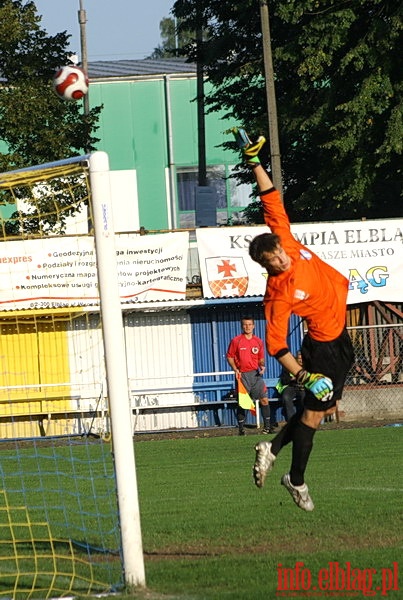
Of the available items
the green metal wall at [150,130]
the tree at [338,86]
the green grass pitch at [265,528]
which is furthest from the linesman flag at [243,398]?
the green metal wall at [150,130]

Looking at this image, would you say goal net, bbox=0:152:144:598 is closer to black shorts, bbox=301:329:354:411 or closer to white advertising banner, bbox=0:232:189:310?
white advertising banner, bbox=0:232:189:310

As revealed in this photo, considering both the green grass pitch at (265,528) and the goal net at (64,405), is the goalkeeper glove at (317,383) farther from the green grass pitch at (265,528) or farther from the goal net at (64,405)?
the goal net at (64,405)

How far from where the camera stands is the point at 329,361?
8.54 m

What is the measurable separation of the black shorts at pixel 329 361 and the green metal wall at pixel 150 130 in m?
Result: 42.3

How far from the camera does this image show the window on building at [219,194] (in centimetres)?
5259

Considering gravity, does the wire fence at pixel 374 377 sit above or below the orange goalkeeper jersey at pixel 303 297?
below

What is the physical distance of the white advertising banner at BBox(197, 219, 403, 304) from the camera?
24250 mm

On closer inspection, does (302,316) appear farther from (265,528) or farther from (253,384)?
(253,384)

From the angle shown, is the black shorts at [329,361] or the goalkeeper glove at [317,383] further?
the black shorts at [329,361]

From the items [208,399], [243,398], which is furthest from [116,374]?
[208,399]

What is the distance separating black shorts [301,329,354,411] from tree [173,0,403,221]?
2068 cm

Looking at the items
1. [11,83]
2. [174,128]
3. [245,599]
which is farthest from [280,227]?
[174,128]

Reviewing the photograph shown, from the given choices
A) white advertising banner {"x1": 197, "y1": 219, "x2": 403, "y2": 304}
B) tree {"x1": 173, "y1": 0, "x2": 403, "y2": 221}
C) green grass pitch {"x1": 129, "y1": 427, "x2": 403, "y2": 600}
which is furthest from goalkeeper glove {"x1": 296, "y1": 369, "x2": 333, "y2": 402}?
tree {"x1": 173, "y1": 0, "x2": 403, "y2": 221}

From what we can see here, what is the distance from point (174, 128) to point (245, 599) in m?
45.3
